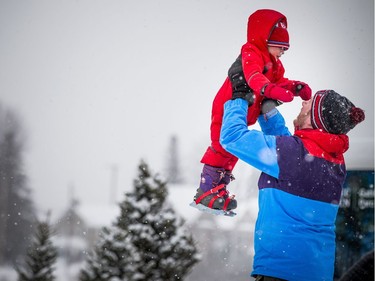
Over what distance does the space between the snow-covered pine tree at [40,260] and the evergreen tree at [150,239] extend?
6226 millimetres

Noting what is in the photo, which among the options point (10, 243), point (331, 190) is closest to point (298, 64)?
point (331, 190)

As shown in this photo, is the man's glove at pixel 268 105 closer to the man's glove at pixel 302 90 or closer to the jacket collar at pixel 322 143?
the man's glove at pixel 302 90

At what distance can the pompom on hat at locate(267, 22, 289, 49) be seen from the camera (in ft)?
7.59

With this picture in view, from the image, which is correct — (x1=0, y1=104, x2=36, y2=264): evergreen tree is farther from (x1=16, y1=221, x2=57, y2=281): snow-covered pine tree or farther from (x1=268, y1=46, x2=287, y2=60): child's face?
(x1=268, y1=46, x2=287, y2=60): child's face

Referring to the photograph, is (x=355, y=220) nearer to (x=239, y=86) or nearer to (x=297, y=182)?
(x=297, y=182)

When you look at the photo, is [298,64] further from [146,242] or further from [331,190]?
[146,242]

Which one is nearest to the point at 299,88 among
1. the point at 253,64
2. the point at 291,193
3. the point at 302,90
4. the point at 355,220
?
the point at 302,90

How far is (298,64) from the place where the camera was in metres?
2.71

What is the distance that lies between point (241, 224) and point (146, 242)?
42.1 ft

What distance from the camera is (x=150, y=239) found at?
42.9ft

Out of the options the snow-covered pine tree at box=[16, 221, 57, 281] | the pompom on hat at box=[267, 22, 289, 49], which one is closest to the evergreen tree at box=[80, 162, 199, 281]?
the snow-covered pine tree at box=[16, 221, 57, 281]

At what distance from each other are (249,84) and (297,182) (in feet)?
1.74

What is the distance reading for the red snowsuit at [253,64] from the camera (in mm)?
2250

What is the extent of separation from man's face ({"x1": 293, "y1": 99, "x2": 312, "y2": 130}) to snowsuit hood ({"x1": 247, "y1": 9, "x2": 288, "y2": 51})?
0.38m
